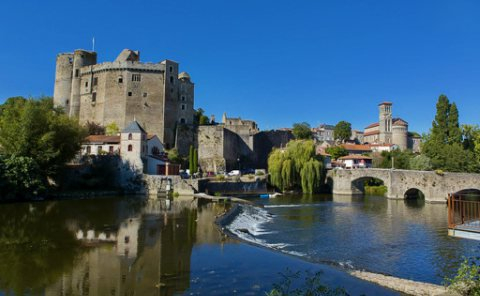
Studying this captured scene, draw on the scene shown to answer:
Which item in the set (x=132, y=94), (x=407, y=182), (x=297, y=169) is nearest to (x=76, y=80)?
(x=132, y=94)

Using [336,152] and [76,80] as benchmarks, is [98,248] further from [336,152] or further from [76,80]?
[336,152]

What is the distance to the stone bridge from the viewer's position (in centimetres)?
3659

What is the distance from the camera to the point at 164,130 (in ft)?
175

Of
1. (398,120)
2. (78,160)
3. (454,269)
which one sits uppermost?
(398,120)

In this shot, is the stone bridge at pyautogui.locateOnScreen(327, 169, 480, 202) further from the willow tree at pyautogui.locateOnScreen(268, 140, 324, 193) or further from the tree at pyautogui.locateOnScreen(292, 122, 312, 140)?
the tree at pyautogui.locateOnScreen(292, 122, 312, 140)

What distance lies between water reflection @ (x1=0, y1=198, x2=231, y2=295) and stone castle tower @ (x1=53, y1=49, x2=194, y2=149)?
1090 inches

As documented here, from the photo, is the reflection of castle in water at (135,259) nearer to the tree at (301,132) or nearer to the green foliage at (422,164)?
the green foliage at (422,164)

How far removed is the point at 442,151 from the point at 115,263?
46.4 m

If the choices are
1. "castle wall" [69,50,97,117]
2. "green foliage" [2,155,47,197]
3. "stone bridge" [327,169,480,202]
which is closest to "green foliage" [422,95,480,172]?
"stone bridge" [327,169,480,202]

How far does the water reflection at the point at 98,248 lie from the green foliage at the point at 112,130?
2514 cm

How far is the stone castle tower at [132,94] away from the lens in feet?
175

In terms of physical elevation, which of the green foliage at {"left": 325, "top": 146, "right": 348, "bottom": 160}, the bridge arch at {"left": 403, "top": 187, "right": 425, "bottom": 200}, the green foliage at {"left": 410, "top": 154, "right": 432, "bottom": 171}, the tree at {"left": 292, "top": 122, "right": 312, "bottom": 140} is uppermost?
the tree at {"left": 292, "top": 122, "right": 312, "bottom": 140}

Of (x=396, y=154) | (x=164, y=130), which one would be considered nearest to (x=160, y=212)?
(x=164, y=130)

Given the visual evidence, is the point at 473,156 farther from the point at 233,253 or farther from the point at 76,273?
the point at 76,273
